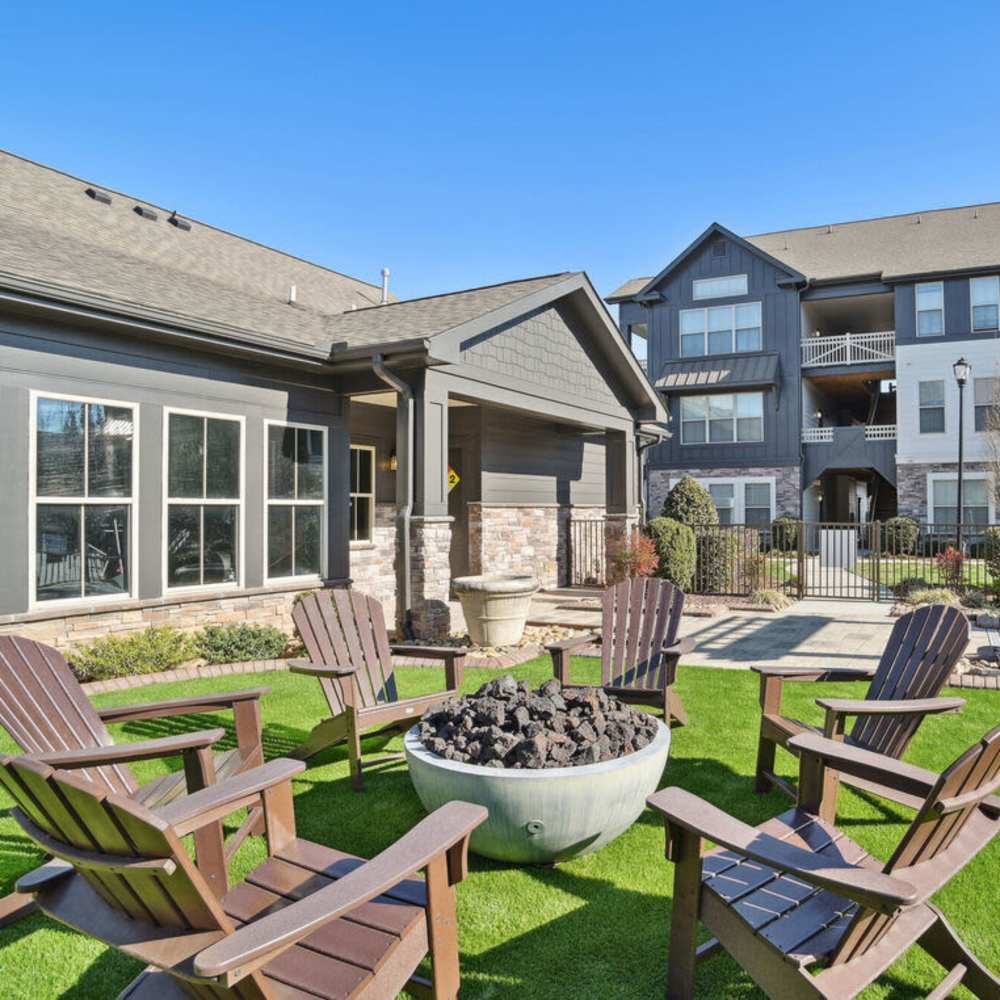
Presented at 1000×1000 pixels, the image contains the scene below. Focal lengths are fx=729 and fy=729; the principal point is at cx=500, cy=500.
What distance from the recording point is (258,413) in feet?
26.2

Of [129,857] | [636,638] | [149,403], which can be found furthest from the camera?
[149,403]

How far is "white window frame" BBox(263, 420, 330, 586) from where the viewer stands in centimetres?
807

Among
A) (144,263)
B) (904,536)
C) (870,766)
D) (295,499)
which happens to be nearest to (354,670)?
(870,766)

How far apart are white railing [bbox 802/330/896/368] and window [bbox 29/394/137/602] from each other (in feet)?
68.2

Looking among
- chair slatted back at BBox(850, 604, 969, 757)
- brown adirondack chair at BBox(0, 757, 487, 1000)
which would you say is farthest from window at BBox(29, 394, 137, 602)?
chair slatted back at BBox(850, 604, 969, 757)

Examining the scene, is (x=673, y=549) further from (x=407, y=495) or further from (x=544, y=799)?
(x=544, y=799)

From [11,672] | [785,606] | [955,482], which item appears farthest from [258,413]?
[955,482]

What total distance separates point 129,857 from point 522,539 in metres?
11.0

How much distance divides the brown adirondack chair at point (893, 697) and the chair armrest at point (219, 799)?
2.32m

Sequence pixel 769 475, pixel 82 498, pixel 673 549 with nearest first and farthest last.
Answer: pixel 82 498
pixel 673 549
pixel 769 475

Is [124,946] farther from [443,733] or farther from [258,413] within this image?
[258,413]

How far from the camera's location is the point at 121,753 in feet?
8.62

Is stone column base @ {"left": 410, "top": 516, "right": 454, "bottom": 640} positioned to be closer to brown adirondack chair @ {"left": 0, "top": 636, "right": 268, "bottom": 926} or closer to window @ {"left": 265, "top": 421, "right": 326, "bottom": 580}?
window @ {"left": 265, "top": 421, "right": 326, "bottom": 580}

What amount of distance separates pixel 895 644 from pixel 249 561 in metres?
6.24
